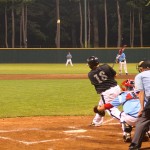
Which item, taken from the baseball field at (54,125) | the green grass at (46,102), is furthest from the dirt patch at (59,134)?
the green grass at (46,102)

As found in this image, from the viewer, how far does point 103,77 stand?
932 centimetres

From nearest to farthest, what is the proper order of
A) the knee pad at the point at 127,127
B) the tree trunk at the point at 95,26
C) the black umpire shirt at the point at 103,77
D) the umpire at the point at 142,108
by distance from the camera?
the umpire at the point at 142,108, the knee pad at the point at 127,127, the black umpire shirt at the point at 103,77, the tree trunk at the point at 95,26

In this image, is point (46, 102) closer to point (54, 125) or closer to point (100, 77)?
point (54, 125)

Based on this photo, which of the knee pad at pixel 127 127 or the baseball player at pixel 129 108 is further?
the knee pad at pixel 127 127

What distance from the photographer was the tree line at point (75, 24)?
77000 millimetres

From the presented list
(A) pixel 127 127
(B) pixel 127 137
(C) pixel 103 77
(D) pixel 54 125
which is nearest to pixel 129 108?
(A) pixel 127 127

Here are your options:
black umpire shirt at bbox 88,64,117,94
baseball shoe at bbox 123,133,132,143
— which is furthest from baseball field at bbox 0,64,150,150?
black umpire shirt at bbox 88,64,117,94

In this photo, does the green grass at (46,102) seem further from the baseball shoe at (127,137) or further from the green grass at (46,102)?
the baseball shoe at (127,137)

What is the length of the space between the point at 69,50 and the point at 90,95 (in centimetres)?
3509

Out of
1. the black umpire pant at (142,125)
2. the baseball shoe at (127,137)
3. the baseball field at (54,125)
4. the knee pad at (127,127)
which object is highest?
A: the black umpire pant at (142,125)

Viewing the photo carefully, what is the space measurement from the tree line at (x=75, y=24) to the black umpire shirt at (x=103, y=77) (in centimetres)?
6664

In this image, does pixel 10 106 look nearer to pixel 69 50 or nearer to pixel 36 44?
pixel 69 50

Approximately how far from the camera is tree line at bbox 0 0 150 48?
7700cm

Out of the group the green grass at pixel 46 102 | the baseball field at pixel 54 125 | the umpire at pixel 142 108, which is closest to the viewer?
the umpire at pixel 142 108
